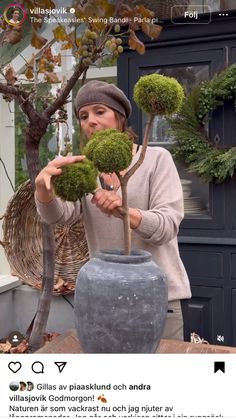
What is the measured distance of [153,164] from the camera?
0.55 metres

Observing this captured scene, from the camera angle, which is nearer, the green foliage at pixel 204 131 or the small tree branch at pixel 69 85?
the small tree branch at pixel 69 85

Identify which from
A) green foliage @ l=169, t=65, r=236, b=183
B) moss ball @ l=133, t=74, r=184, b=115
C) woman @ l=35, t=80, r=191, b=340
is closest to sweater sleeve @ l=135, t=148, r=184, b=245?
woman @ l=35, t=80, r=191, b=340

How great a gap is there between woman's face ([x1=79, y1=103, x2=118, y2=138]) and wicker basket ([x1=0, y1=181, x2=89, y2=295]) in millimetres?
529

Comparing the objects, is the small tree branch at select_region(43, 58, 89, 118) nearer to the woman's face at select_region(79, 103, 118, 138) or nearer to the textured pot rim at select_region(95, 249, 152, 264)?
the woman's face at select_region(79, 103, 118, 138)

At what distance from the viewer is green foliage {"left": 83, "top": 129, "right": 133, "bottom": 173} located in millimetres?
384

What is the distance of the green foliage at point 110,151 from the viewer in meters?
0.38

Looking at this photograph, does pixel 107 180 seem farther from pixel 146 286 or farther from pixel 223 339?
pixel 223 339

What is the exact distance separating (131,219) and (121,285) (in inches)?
3.1

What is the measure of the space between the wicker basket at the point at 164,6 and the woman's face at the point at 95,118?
0.44 m

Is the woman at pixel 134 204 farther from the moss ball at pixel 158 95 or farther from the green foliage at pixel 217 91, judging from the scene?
the green foliage at pixel 217 91
